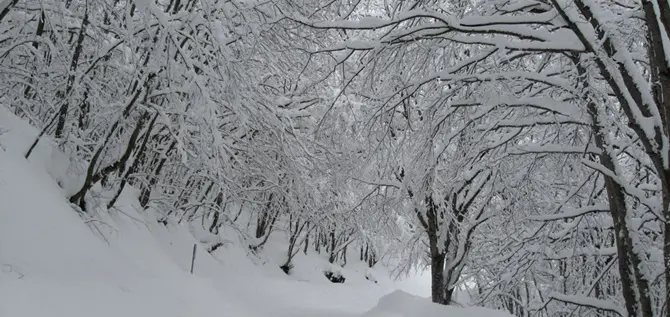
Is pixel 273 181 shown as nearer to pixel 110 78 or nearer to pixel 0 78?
pixel 110 78

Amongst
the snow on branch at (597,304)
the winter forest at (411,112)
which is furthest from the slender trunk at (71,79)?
the snow on branch at (597,304)

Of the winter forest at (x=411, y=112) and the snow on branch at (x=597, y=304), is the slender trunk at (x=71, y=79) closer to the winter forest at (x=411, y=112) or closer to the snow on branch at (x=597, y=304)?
the winter forest at (x=411, y=112)

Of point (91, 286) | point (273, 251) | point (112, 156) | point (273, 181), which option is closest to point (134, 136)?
point (112, 156)

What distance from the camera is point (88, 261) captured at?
5.84 meters

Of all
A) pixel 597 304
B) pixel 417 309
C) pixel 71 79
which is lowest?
pixel 417 309

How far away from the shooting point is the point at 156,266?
26.8ft

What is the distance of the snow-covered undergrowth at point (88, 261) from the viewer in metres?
4.78

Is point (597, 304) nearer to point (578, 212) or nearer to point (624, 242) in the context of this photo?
point (624, 242)

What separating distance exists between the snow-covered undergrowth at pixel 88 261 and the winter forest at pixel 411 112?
39cm

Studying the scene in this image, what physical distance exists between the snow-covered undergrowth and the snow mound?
0.03 meters

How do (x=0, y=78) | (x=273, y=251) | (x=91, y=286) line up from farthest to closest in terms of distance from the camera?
(x=273, y=251), (x=0, y=78), (x=91, y=286)

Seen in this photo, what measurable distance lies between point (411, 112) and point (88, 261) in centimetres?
548

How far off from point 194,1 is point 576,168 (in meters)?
6.24

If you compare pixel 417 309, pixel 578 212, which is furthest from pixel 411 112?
pixel 578 212
